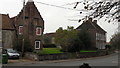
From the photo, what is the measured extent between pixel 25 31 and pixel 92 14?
119ft

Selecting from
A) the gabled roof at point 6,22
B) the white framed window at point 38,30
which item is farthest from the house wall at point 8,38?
the white framed window at point 38,30

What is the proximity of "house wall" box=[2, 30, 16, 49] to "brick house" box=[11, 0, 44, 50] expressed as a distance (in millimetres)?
1307

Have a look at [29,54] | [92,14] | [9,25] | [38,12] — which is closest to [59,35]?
[38,12]

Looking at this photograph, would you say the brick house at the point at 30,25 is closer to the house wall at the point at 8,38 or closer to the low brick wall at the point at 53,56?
the house wall at the point at 8,38

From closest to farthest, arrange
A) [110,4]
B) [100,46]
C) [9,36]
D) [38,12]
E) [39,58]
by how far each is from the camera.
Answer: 1. [110,4]
2. [39,58]
3. [9,36]
4. [38,12]
5. [100,46]

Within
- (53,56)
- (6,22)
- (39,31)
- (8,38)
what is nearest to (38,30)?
(39,31)

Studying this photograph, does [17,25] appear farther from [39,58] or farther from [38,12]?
[39,58]

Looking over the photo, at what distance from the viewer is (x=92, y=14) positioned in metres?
4.57

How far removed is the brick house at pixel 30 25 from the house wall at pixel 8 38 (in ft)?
4.29

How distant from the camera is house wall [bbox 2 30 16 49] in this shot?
38125mm

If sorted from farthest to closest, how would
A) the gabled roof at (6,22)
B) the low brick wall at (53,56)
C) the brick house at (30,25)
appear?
the brick house at (30,25) → the gabled roof at (6,22) → the low brick wall at (53,56)

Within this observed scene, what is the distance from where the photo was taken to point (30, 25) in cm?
4025

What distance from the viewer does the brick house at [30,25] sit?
40.0 metres

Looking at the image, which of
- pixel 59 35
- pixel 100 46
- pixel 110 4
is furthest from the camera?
pixel 100 46
